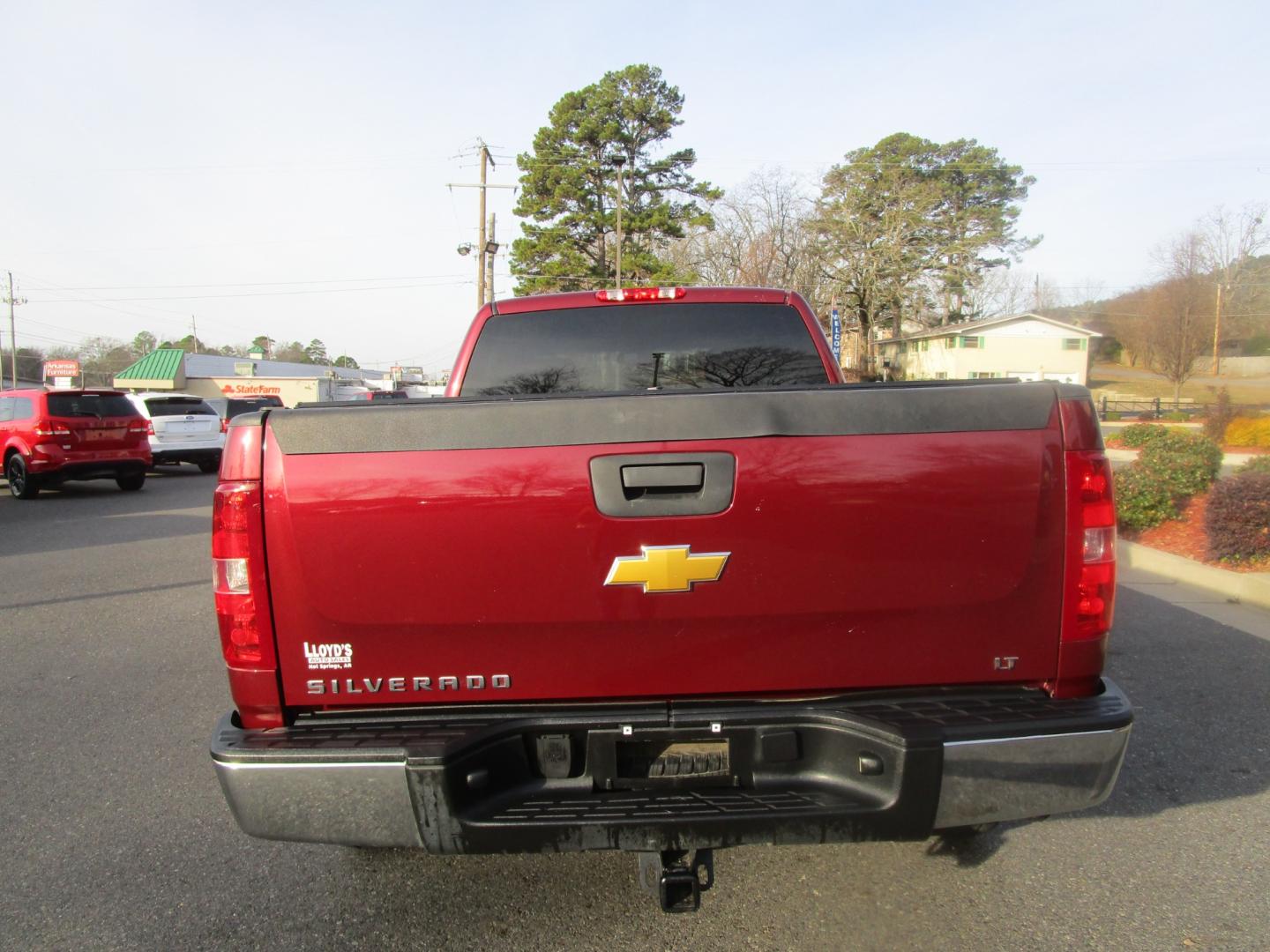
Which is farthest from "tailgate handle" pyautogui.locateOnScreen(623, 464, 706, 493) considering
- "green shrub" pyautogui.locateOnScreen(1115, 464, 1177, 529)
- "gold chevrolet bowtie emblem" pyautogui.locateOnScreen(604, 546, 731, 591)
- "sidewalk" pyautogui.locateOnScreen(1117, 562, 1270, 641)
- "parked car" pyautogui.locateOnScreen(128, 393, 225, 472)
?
"parked car" pyautogui.locateOnScreen(128, 393, 225, 472)

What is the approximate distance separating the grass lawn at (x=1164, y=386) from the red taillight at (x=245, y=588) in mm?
32558

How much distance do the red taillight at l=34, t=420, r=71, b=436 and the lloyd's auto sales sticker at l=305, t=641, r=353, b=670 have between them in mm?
14100

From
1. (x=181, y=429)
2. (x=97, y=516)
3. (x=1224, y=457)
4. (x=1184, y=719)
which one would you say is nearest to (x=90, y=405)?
(x=97, y=516)

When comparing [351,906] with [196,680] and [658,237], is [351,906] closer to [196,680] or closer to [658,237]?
[196,680]

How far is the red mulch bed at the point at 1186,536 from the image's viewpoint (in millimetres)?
7696

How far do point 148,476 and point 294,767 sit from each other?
19.7m

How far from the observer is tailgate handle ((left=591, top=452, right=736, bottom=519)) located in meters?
2.07

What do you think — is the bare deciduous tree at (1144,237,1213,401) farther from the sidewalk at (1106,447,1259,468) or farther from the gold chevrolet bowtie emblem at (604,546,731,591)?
the gold chevrolet bowtie emblem at (604,546,731,591)

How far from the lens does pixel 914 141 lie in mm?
45656

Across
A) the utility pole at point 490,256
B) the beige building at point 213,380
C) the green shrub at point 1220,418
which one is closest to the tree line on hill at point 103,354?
the beige building at point 213,380

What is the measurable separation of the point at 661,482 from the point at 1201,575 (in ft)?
23.5

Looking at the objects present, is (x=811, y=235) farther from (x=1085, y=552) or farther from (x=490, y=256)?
(x=1085, y=552)

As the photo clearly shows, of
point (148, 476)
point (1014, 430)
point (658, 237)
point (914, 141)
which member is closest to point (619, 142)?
point (658, 237)

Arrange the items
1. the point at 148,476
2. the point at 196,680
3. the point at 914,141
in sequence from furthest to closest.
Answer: the point at 914,141
the point at 148,476
the point at 196,680
